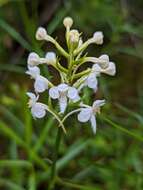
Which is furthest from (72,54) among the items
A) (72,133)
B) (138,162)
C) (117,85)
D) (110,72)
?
(117,85)

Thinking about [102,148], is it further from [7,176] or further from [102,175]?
[7,176]

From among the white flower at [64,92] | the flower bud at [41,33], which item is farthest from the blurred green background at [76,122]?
the white flower at [64,92]

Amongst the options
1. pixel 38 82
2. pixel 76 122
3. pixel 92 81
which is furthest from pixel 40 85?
pixel 76 122

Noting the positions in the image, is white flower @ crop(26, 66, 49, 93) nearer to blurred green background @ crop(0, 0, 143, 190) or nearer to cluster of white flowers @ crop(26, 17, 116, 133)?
cluster of white flowers @ crop(26, 17, 116, 133)

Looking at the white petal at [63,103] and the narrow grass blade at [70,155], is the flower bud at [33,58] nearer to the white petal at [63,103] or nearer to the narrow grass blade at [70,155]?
the white petal at [63,103]

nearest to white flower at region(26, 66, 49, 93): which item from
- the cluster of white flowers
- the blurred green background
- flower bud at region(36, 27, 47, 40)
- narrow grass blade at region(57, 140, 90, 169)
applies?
the cluster of white flowers

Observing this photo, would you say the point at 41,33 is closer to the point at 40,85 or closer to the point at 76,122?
the point at 40,85

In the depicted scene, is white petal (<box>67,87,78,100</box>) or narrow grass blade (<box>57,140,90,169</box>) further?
narrow grass blade (<box>57,140,90,169</box>)

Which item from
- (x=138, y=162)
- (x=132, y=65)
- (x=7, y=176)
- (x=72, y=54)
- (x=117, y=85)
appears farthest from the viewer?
(x=132, y=65)
